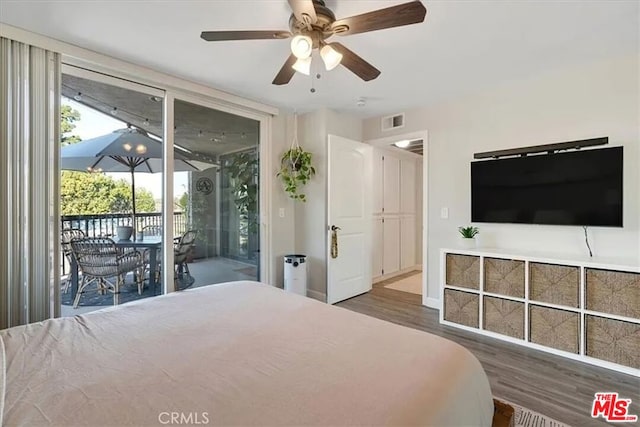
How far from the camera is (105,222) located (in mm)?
2740

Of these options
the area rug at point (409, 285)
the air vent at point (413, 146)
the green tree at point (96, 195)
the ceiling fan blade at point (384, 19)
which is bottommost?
the area rug at point (409, 285)

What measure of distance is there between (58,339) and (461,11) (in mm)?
2780

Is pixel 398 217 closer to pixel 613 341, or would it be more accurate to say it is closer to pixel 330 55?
pixel 613 341

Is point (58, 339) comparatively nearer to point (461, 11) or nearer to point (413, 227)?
point (461, 11)

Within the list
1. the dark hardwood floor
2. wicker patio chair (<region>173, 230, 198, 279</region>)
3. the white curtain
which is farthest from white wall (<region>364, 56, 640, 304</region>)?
the white curtain

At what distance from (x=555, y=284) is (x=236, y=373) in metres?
2.68

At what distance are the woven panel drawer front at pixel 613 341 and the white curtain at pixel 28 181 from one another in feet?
13.6

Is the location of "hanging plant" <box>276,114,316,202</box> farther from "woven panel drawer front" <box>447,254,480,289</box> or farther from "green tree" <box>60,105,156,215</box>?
"woven panel drawer front" <box>447,254,480,289</box>

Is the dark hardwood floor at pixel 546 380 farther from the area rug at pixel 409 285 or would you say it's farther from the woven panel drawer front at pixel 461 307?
the area rug at pixel 409 285

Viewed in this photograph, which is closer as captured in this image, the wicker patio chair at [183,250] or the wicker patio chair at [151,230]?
the wicker patio chair at [151,230]

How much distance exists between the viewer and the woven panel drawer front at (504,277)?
106 inches

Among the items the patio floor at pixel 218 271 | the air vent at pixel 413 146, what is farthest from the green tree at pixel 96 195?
the air vent at pixel 413 146

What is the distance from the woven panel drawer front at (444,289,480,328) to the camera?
2.97 meters

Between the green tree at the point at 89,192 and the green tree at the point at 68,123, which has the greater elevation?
the green tree at the point at 68,123
